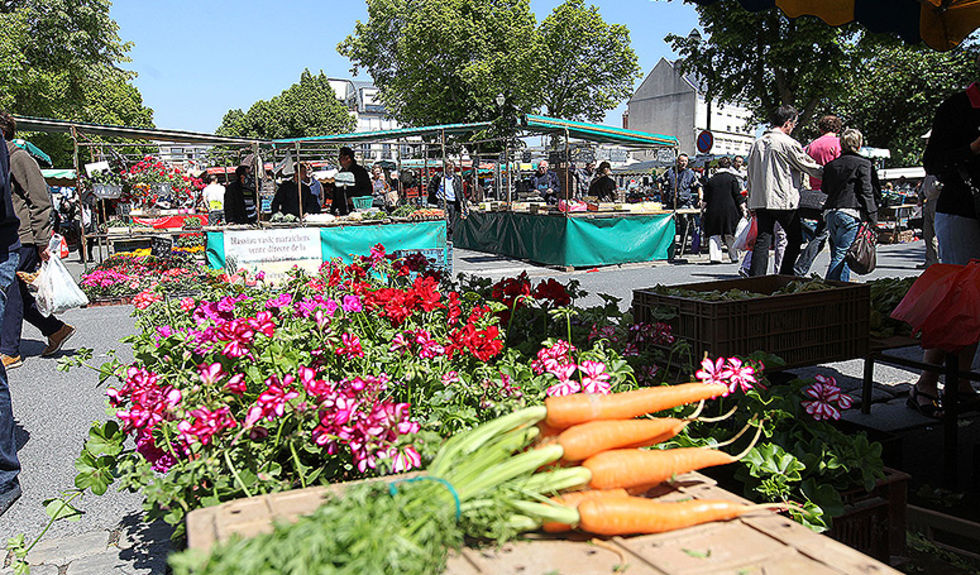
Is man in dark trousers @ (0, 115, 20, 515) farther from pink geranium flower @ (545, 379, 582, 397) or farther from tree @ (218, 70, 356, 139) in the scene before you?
tree @ (218, 70, 356, 139)

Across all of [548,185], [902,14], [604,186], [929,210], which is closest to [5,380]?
[902,14]

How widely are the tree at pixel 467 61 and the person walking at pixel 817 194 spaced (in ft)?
108

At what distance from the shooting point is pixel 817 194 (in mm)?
7812

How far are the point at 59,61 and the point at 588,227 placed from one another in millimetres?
24558

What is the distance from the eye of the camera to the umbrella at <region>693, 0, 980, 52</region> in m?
4.39

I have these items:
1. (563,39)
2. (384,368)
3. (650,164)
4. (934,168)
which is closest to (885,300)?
(934,168)

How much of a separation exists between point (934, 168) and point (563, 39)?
130 ft

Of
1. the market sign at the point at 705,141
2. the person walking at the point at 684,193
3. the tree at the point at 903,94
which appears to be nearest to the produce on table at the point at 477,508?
the person walking at the point at 684,193

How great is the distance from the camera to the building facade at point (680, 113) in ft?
215

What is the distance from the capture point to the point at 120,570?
2885mm

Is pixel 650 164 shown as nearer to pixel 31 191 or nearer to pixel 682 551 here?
pixel 31 191

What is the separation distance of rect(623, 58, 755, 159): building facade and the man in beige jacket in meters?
59.2

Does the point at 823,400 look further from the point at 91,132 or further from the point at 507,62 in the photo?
the point at 507,62

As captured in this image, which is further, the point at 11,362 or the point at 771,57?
the point at 771,57
